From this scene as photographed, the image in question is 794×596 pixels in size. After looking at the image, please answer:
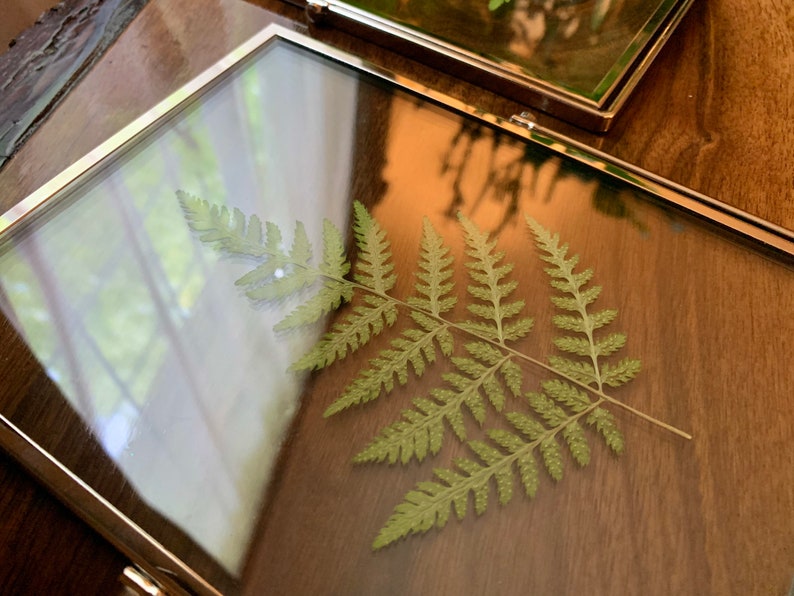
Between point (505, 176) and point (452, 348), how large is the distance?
0.17 m

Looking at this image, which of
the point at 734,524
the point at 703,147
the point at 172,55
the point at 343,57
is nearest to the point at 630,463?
the point at 734,524

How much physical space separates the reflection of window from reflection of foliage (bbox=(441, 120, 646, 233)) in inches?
3.8

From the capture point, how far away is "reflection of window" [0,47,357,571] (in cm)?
40

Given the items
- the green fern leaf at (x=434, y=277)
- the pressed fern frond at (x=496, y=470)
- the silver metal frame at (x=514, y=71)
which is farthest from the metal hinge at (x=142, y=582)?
the silver metal frame at (x=514, y=71)

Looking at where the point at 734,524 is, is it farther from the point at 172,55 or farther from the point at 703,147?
the point at 172,55

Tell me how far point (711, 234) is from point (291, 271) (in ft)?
1.08

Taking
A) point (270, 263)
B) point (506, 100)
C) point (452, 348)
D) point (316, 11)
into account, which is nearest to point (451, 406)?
point (452, 348)

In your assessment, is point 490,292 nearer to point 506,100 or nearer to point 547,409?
point 547,409

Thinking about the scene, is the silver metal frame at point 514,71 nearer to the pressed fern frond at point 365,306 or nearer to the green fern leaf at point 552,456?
the pressed fern frond at point 365,306

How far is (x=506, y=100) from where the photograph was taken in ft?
1.86

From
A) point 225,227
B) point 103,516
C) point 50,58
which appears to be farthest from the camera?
point 50,58

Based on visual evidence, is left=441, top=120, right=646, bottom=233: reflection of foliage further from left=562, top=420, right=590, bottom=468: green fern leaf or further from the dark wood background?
left=562, top=420, right=590, bottom=468: green fern leaf

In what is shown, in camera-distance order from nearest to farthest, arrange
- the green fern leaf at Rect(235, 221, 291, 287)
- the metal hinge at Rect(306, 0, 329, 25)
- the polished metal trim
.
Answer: the polished metal trim, the green fern leaf at Rect(235, 221, 291, 287), the metal hinge at Rect(306, 0, 329, 25)

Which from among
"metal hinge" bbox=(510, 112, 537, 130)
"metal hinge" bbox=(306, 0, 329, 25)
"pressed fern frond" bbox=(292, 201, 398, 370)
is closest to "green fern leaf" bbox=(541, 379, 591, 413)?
"pressed fern frond" bbox=(292, 201, 398, 370)
